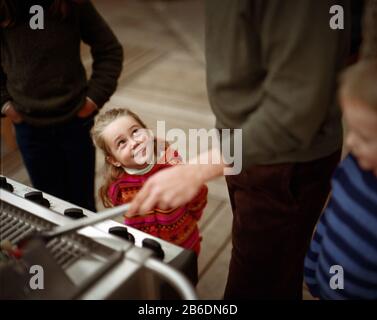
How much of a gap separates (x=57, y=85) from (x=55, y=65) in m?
0.07

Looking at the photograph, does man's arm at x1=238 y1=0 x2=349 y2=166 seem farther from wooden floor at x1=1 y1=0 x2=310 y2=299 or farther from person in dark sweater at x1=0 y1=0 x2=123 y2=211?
wooden floor at x1=1 y1=0 x2=310 y2=299

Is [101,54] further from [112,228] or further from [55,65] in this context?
[112,228]

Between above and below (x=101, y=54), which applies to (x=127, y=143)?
below

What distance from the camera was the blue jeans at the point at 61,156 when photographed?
4.88ft

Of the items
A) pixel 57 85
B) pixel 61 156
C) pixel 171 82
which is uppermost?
pixel 57 85

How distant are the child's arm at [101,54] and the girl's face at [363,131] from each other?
0.99m

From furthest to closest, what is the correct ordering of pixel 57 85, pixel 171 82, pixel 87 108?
pixel 171 82 → pixel 87 108 → pixel 57 85

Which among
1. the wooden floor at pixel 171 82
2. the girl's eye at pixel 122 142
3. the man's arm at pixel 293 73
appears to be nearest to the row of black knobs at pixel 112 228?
the man's arm at pixel 293 73

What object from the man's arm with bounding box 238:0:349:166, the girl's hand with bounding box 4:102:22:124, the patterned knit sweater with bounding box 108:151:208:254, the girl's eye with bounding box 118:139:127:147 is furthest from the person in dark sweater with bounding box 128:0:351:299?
the girl's hand with bounding box 4:102:22:124

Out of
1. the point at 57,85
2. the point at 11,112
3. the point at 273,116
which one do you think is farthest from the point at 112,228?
the point at 11,112

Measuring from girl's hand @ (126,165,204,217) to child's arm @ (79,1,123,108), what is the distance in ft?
2.71

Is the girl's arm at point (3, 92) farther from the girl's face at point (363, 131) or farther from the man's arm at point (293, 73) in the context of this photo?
the girl's face at point (363, 131)

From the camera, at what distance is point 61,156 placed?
1560 millimetres
